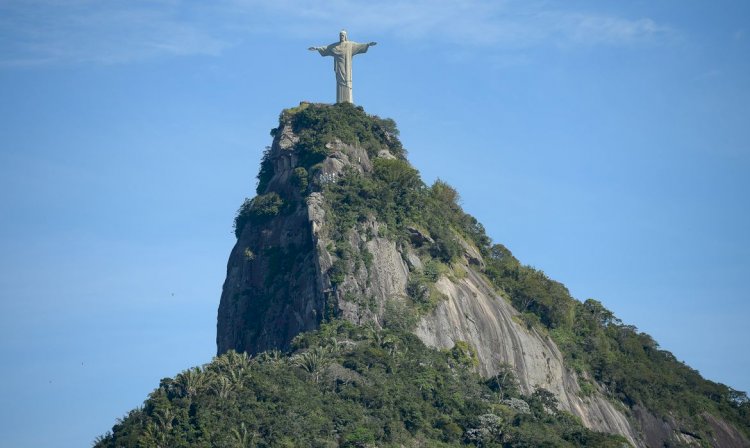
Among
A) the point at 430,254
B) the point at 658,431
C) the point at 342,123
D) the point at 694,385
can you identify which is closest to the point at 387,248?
the point at 430,254

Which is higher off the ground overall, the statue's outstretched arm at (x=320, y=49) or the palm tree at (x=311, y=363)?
the statue's outstretched arm at (x=320, y=49)

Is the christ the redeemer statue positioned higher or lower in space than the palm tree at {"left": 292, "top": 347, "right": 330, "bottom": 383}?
higher

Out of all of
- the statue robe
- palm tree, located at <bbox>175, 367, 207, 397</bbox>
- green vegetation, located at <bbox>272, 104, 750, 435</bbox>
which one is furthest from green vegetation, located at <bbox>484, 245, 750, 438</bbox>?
palm tree, located at <bbox>175, 367, 207, 397</bbox>

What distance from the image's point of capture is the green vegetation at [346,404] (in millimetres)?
100688

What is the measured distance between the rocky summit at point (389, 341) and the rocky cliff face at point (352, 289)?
5.7 inches

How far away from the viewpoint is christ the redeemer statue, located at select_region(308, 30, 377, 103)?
13288 centimetres

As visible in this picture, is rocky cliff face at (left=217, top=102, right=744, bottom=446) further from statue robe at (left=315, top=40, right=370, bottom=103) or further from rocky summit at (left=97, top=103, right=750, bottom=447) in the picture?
statue robe at (left=315, top=40, right=370, bottom=103)

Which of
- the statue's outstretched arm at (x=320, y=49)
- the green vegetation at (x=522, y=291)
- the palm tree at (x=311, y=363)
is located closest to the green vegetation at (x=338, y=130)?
the green vegetation at (x=522, y=291)

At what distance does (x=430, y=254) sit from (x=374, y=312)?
9.48 m

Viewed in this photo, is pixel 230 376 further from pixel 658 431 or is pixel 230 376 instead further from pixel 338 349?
pixel 658 431

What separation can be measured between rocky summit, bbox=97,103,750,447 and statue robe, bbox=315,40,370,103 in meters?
1.29

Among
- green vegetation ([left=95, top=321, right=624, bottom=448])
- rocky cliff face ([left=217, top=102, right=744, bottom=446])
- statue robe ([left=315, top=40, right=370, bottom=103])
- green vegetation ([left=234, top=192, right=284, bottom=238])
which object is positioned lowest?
green vegetation ([left=95, top=321, right=624, bottom=448])

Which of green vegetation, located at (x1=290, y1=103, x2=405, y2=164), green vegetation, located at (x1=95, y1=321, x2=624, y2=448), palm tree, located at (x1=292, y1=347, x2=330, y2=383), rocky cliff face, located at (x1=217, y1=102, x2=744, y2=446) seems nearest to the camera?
green vegetation, located at (x1=95, y1=321, x2=624, y2=448)

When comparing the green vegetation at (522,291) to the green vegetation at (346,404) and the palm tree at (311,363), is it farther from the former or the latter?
the palm tree at (311,363)
